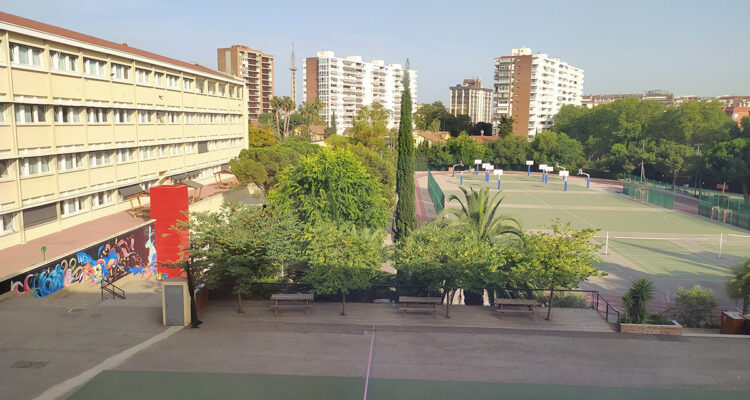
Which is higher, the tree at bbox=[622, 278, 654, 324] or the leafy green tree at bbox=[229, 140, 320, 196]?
the leafy green tree at bbox=[229, 140, 320, 196]

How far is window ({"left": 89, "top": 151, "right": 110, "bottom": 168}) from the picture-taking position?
100ft

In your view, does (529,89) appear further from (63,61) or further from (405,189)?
(63,61)

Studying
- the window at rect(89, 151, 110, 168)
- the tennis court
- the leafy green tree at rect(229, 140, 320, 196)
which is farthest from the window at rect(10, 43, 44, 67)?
the tennis court

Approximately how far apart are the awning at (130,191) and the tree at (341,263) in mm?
20327

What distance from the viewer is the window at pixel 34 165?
25000 millimetres

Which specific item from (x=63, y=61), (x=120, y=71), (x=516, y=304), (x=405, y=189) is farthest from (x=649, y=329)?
(x=120, y=71)

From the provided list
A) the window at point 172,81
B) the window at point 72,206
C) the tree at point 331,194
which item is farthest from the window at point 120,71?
the tree at point 331,194

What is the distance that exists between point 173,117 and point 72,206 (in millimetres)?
14682

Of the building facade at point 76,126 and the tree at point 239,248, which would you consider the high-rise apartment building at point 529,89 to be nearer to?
the building facade at point 76,126

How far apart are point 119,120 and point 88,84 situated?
13.5ft

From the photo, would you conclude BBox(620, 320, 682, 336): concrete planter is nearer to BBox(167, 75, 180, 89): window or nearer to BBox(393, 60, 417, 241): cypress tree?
BBox(393, 60, 417, 241): cypress tree

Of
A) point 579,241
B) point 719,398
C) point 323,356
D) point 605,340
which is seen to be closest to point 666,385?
point 719,398

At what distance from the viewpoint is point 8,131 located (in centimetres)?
2388

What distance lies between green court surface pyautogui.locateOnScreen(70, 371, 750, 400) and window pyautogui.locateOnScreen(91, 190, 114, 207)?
857 inches
